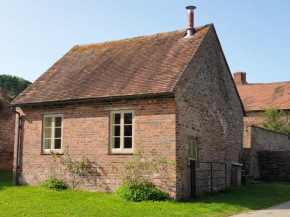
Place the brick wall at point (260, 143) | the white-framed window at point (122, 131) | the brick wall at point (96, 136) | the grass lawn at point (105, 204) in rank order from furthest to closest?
the brick wall at point (260, 143), the white-framed window at point (122, 131), the brick wall at point (96, 136), the grass lawn at point (105, 204)

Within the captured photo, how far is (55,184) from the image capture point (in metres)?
16.2

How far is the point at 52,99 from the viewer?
1689 centimetres

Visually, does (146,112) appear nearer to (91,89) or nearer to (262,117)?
(91,89)

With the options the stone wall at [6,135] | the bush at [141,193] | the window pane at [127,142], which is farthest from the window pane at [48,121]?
the stone wall at [6,135]

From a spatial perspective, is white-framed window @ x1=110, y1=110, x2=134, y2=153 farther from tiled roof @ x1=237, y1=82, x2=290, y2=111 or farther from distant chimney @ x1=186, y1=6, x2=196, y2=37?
tiled roof @ x1=237, y1=82, x2=290, y2=111

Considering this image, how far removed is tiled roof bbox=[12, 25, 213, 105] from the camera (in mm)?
15453

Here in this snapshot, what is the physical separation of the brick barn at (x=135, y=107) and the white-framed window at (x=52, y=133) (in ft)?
0.14

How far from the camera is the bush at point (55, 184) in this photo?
16.1m

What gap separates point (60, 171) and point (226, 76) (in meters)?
9.17

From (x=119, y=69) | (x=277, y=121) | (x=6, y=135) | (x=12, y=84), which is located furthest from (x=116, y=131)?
(x=12, y=84)

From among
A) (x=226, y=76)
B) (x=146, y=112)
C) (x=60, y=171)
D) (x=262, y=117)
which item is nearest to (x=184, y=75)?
(x=146, y=112)

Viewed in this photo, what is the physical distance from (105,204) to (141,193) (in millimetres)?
1482

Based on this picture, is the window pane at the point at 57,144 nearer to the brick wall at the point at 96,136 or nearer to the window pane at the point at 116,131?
the brick wall at the point at 96,136

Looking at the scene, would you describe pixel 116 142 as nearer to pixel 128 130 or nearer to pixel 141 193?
pixel 128 130
